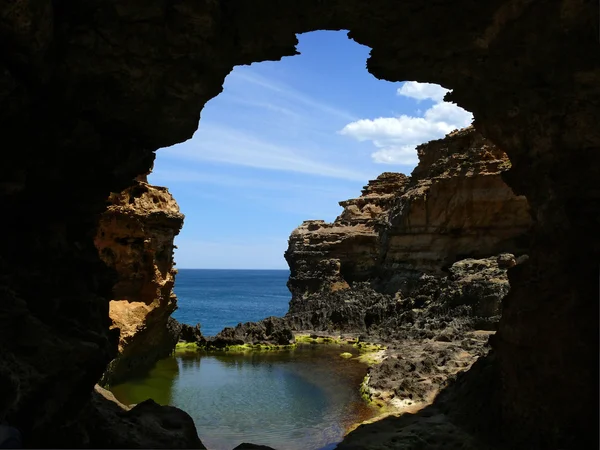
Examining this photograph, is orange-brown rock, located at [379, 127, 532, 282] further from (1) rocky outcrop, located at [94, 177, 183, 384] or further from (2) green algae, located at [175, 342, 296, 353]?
(1) rocky outcrop, located at [94, 177, 183, 384]

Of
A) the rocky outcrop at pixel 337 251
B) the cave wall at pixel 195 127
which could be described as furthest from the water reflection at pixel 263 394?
the rocky outcrop at pixel 337 251

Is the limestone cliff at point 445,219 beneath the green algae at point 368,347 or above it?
above

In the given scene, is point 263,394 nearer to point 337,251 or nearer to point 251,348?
point 251,348

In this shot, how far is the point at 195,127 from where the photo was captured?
11.8m

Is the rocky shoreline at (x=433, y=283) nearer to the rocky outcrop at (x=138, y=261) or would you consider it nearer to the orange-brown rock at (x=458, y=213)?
the orange-brown rock at (x=458, y=213)

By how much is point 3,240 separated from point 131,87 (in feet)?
11.8

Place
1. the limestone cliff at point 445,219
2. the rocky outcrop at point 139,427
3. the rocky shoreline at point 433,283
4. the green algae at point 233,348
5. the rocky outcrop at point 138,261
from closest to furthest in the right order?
1. the rocky outcrop at point 139,427
2. the rocky outcrop at point 138,261
3. the rocky shoreline at point 433,283
4. the green algae at point 233,348
5. the limestone cliff at point 445,219

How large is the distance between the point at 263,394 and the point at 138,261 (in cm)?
793

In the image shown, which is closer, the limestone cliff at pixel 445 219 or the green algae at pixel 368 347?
the green algae at pixel 368 347

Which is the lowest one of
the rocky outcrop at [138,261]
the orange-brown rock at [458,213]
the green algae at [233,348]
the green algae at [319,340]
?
the green algae at [233,348]

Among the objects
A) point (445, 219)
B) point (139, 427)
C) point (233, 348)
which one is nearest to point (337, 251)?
point (445, 219)

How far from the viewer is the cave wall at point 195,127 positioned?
8.23 meters

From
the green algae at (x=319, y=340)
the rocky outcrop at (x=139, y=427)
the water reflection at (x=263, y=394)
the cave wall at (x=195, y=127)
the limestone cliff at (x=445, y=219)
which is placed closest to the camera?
the cave wall at (x=195, y=127)

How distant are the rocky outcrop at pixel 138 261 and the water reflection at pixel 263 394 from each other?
1450 mm
